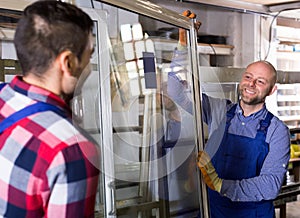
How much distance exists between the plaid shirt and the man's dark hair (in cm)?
5

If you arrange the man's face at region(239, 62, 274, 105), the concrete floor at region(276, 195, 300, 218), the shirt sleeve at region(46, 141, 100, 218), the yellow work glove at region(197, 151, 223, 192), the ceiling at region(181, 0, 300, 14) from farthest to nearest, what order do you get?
1. the concrete floor at region(276, 195, 300, 218)
2. the ceiling at region(181, 0, 300, 14)
3. the man's face at region(239, 62, 274, 105)
4. the yellow work glove at region(197, 151, 223, 192)
5. the shirt sleeve at region(46, 141, 100, 218)

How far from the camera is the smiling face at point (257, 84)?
1941 mm

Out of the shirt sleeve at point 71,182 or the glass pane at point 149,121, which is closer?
the shirt sleeve at point 71,182

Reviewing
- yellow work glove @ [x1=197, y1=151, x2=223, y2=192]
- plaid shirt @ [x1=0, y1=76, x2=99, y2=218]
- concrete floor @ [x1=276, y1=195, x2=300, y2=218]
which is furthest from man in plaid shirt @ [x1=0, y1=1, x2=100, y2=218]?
concrete floor @ [x1=276, y1=195, x2=300, y2=218]

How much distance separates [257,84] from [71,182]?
1.35 m

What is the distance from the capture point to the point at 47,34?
755mm

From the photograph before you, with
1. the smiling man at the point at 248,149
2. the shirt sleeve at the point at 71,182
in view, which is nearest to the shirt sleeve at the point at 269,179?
the smiling man at the point at 248,149

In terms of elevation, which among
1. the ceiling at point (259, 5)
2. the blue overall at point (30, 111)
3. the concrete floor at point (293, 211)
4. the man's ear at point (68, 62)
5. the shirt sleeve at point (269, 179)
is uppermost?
the ceiling at point (259, 5)

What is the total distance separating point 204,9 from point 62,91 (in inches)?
104

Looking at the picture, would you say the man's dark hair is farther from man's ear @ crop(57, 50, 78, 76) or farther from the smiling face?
the smiling face

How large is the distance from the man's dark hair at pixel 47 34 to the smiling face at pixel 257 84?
1.28 m

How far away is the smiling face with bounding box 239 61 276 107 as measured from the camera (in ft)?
6.37

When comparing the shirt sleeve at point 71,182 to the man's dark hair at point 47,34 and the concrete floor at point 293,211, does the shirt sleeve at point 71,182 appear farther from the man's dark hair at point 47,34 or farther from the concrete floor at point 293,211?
the concrete floor at point 293,211

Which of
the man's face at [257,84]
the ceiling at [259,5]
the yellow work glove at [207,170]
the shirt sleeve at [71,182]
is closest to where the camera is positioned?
the shirt sleeve at [71,182]
